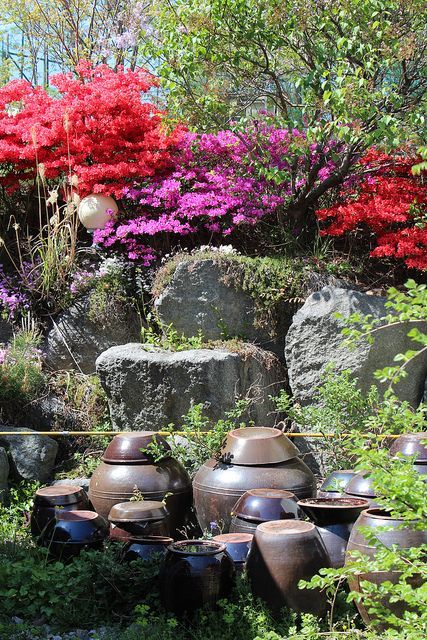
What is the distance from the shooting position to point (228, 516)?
440 centimetres

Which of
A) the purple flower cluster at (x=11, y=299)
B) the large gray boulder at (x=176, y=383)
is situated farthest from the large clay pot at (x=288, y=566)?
the purple flower cluster at (x=11, y=299)

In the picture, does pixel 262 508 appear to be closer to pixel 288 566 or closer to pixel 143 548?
pixel 288 566

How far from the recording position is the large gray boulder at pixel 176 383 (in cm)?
604

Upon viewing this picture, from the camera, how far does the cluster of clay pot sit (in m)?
3.53

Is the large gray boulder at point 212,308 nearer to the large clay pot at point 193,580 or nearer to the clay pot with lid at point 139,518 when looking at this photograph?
the clay pot with lid at point 139,518

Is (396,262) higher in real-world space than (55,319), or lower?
higher

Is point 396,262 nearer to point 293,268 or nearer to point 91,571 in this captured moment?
point 293,268

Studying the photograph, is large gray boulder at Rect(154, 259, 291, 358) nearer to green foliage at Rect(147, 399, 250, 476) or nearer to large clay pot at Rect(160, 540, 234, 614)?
green foliage at Rect(147, 399, 250, 476)

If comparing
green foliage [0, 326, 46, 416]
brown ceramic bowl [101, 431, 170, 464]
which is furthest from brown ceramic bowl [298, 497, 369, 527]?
green foliage [0, 326, 46, 416]

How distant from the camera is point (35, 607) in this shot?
3.79 metres

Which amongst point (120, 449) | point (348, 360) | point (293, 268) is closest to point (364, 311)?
point (348, 360)

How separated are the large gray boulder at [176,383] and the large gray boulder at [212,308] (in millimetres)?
304

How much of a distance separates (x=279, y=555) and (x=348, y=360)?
2.80 meters

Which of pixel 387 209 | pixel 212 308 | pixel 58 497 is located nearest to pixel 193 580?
pixel 58 497
